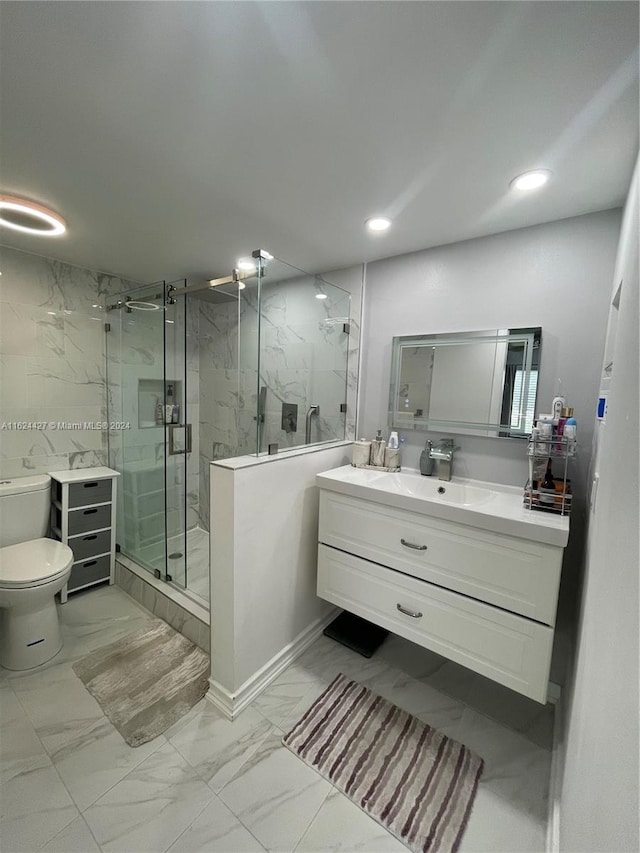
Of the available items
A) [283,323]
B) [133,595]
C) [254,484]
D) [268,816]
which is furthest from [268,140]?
[133,595]

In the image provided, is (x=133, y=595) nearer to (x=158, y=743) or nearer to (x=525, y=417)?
(x=158, y=743)

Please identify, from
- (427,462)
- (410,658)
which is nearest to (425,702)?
(410,658)

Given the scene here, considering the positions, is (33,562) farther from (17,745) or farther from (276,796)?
(276,796)

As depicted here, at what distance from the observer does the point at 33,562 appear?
1826mm

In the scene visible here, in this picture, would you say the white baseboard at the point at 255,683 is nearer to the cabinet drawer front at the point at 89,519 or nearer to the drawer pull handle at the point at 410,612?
the drawer pull handle at the point at 410,612

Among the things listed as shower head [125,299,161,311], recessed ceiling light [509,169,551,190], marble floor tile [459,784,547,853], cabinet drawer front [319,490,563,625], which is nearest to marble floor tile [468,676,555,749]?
marble floor tile [459,784,547,853]

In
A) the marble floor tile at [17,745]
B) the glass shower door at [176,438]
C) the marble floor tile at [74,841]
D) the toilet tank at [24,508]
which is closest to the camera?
the marble floor tile at [74,841]

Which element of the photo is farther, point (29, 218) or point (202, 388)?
point (202, 388)

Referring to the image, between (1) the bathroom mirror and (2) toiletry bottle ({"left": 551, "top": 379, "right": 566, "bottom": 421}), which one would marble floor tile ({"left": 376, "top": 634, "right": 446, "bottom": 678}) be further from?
(2) toiletry bottle ({"left": 551, "top": 379, "right": 566, "bottom": 421})

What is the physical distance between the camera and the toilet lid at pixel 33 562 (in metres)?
1.67

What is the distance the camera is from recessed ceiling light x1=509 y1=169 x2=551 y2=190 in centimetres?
122

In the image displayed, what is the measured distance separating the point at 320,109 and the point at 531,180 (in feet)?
2.76

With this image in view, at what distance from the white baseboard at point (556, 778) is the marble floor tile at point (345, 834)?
474mm

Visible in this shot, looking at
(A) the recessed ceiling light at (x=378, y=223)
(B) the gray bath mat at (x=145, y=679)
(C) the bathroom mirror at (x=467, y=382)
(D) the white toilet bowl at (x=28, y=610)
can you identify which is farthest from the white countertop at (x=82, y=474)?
(A) the recessed ceiling light at (x=378, y=223)
